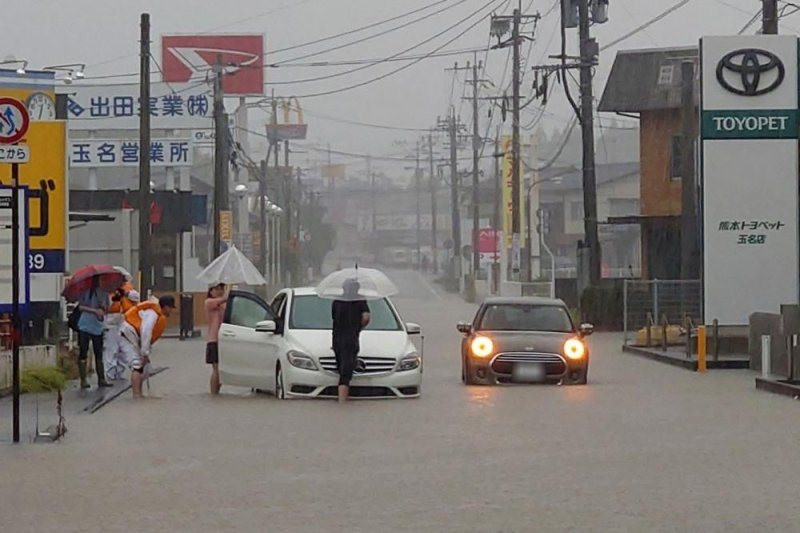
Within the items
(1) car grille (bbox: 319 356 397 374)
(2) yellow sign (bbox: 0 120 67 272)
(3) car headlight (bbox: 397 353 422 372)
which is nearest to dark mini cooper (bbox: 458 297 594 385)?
(3) car headlight (bbox: 397 353 422 372)

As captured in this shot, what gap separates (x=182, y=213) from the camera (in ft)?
168

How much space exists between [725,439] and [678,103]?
3436 cm

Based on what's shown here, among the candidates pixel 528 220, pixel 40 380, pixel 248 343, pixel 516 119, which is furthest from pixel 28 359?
pixel 528 220

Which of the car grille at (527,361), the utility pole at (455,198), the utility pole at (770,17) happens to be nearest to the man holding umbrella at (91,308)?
the car grille at (527,361)

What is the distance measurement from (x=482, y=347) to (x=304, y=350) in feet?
12.3

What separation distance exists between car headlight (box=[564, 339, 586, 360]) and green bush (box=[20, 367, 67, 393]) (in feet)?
24.4

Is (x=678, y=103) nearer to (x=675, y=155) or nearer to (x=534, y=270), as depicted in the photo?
(x=675, y=155)

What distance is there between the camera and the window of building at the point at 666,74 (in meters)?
49.8

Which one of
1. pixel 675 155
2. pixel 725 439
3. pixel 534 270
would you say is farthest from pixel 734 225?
pixel 534 270

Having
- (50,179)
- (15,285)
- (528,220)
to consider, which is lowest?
(15,285)

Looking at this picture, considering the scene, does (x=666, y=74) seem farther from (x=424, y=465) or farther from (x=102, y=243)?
(x=424, y=465)

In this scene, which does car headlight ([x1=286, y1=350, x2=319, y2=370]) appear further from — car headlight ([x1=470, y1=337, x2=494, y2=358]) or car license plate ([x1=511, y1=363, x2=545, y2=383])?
car license plate ([x1=511, y1=363, x2=545, y2=383])

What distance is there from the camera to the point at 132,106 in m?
60.3

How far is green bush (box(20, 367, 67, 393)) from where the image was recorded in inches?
868
